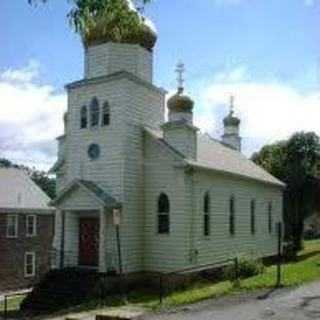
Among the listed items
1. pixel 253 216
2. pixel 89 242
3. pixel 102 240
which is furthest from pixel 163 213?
pixel 253 216

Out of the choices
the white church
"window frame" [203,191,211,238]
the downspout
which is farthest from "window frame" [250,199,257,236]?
the downspout

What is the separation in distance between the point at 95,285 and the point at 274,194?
17.5 metres

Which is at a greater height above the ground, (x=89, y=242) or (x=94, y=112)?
(x=94, y=112)

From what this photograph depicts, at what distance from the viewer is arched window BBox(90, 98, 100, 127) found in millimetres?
30591

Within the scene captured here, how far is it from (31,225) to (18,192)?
2.46m

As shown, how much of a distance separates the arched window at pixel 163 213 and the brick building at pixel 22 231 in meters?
16.9

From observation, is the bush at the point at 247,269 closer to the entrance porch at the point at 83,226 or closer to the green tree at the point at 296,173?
the entrance porch at the point at 83,226

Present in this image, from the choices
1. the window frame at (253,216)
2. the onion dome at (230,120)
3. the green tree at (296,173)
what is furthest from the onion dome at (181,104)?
the green tree at (296,173)

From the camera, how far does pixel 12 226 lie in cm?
4478

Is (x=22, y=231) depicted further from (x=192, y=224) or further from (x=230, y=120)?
(x=192, y=224)

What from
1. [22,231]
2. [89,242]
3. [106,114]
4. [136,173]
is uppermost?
[106,114]

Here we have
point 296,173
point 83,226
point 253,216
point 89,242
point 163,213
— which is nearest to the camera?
point 163,213

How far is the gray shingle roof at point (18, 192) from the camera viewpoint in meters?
45.2

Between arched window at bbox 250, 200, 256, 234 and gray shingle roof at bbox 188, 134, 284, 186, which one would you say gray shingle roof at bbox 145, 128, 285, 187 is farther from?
arched window at bbox 250, 200, 256, 234
